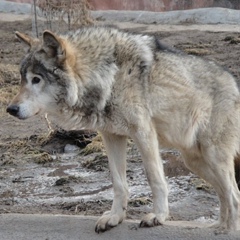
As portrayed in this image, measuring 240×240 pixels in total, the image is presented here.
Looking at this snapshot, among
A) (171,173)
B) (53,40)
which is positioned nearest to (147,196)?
(171,173)

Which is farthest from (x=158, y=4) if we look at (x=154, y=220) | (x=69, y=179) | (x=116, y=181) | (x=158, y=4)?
(x=154, y=220)

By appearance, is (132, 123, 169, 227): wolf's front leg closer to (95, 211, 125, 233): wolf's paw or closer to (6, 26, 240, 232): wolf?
(6, 26, 240, 232): wolf

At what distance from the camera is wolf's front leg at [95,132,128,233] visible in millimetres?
5785

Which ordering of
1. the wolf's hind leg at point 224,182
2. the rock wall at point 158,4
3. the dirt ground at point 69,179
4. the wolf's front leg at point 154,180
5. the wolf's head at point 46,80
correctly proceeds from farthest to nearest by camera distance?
the rock wall at point 158,4, the dirt ground at point 69,179, the wolf's hind leg at point 224,182, the wolf's front leg at point 154,180, the wolf's head at point 46,80

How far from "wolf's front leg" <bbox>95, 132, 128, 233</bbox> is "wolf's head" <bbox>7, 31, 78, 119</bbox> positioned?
51 centimetres

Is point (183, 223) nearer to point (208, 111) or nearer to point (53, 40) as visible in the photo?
point (208, 111)

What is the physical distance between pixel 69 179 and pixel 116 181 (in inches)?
83.6

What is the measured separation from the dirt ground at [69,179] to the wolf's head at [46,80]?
5.25 ft

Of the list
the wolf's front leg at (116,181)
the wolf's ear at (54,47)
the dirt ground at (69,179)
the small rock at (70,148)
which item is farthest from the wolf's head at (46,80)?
the small rock at (70,148)

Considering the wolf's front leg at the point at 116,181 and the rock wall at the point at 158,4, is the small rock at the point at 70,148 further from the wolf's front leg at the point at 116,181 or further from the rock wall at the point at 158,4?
the rock wall at the point at 158,4

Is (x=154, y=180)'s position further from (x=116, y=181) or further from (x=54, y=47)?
(x=54, y=47)

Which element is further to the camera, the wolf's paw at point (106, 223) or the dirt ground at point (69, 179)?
the dirt ground at point (69, 179)

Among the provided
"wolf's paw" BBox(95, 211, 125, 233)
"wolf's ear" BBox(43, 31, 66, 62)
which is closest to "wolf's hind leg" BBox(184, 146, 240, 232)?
"wolf's paw" BBox(95, 211, 125, 233)

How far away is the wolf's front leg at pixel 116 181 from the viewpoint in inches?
228
